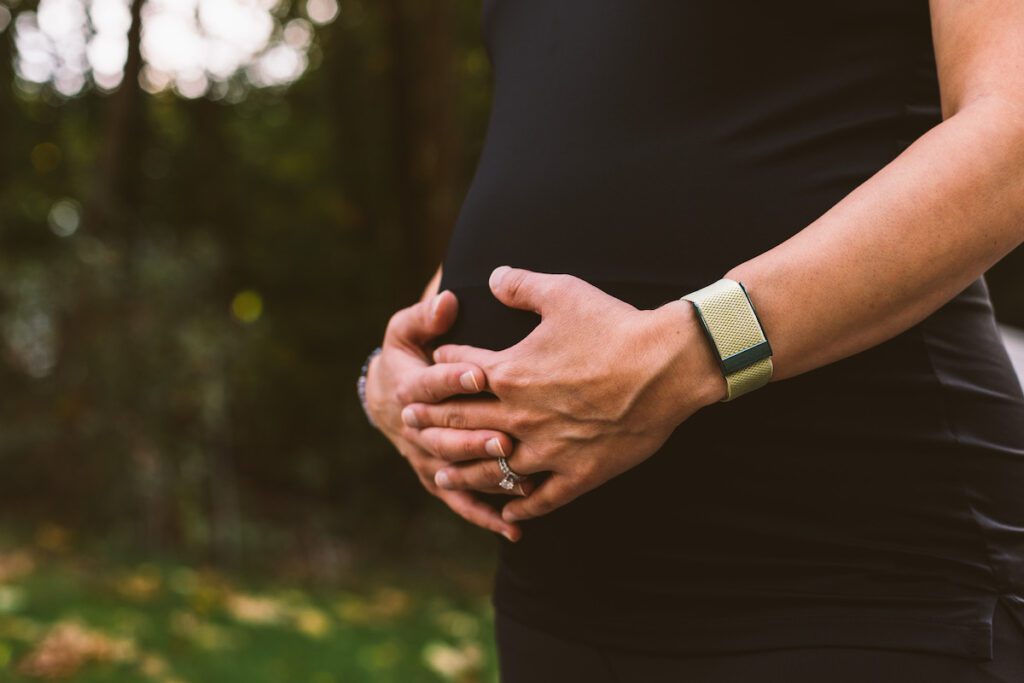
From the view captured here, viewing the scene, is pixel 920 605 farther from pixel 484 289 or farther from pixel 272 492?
pixel 272 492

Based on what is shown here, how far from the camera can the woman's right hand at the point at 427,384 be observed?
3.37 feet

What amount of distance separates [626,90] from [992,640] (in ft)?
2.33

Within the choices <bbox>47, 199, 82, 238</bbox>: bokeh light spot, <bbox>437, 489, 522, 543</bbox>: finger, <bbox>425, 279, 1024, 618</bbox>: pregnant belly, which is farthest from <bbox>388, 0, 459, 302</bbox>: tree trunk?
<bbox>425, 279, 1024, 618</bbox>: pregnant belly

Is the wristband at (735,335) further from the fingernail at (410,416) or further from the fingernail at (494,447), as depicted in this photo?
the fingernail at (410,416)

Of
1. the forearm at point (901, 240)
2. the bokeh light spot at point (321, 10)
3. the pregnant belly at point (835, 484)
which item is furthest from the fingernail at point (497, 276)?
the bokeh light spot at point (321, 10)

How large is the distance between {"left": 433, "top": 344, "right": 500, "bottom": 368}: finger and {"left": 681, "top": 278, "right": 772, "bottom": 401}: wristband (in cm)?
25

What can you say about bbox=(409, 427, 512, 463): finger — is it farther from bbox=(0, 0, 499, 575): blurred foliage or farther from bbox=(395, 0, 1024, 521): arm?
bbox=(0, 0, 499, 575): blurred foliage

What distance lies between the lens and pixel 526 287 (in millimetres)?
1014

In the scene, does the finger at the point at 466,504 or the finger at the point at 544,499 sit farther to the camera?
the finger at the point at 466,504

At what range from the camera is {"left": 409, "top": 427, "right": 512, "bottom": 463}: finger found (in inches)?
39.0


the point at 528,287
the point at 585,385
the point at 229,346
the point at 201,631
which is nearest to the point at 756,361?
the point at 585,385

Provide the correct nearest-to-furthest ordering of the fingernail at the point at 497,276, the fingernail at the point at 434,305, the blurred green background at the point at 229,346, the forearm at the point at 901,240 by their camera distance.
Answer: the forearm at the point at 901,240 < the fingernail at the point at 497,276 < the fingernail at the point at 434,305 < the blurred green background at the point at 229,346

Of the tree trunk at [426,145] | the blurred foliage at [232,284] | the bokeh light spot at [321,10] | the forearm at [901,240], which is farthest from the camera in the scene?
the bokeh light spot at [321,10]

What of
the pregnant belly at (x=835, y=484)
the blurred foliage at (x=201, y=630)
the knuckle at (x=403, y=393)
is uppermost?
the blurred foliage at (x=201, y=630)
